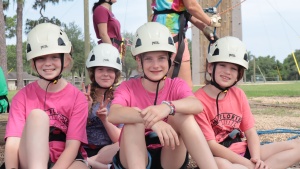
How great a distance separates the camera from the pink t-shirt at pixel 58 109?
3193 mm

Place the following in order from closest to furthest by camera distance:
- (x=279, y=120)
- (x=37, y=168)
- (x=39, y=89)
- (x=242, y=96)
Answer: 1. (x=37, y=168)
2. (x=39, y=89)
3. (x=242, y=96)
4. (x=279, y=120)

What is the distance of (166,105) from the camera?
2.88 metres

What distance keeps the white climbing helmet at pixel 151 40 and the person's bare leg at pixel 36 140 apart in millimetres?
908

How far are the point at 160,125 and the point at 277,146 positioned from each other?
126 cm

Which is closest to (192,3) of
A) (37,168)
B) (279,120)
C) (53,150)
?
(53,150)

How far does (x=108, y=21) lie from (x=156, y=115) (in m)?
2.64

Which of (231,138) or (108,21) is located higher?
(108,21)

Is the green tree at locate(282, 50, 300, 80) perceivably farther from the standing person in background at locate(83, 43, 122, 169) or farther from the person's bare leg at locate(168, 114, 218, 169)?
the person's bare leg at locate(168, 114, 218, 169)

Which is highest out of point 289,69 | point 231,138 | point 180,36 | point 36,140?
point 289,69

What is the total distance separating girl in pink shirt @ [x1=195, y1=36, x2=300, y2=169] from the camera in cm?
337

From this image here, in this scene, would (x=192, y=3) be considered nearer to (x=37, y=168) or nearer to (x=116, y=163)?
(x=116, y=163)

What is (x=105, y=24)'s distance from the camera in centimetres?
500

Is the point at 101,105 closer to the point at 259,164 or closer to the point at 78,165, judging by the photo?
the point at 78,165

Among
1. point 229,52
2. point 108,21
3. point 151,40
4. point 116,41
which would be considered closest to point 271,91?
point 116,41
